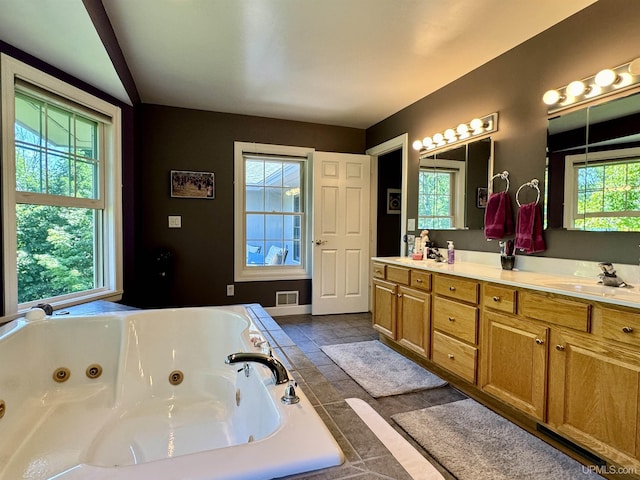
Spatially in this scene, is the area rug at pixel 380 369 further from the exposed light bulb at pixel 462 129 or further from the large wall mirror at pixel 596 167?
the exposed light bulb at pixel 462 129

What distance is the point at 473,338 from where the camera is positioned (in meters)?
2.14

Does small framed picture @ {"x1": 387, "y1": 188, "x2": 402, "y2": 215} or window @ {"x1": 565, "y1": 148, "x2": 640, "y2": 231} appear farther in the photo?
small framed picture @ {"x1": 387, "y1": 188, "x2": 402, "y2": 215}

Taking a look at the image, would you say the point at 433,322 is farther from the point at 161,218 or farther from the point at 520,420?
the point at 161,218

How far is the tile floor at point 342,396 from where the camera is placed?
0.90m

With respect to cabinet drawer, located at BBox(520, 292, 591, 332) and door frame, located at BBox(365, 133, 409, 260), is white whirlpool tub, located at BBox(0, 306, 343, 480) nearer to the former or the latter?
cabinet drawer, located at BBox(520, 292, 591, 332)

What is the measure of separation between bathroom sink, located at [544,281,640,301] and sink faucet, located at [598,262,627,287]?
0.12 ft

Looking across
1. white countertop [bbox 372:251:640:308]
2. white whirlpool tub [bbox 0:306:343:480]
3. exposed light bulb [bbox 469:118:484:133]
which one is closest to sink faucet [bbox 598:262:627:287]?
white countertop [bbox 372:251:640:308]

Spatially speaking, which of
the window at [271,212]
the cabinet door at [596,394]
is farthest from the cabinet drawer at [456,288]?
the window at [271,212]

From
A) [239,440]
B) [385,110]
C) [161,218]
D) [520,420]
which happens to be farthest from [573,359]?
[161,218]

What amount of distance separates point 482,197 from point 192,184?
9.41 feet

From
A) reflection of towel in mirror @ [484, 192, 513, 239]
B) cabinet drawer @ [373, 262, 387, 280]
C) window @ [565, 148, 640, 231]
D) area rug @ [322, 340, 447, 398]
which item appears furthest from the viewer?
cabinet drawer @ [373, 262, 387, 280]

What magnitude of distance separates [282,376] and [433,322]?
1.51 metres

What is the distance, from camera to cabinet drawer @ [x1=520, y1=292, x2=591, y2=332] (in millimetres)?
1548

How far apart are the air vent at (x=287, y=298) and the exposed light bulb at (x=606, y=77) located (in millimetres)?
3347
